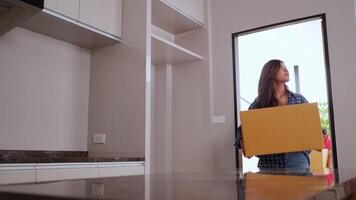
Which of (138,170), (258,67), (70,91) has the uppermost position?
(258,67)

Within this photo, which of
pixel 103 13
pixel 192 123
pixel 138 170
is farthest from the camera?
pixel 192 123

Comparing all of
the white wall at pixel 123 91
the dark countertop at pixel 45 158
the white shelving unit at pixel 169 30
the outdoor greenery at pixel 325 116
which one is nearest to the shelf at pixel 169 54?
the white shelving unit at pixel 169 30

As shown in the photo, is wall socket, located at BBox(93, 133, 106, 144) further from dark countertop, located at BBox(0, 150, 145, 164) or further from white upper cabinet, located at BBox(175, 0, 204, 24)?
white upper cabinet, located at BBox(175, 0, 204, 24)

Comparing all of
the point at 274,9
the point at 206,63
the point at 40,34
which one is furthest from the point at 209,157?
the point at 40,34

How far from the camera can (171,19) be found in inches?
133

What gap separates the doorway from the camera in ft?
9.71

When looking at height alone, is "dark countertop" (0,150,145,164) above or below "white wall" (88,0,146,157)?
below

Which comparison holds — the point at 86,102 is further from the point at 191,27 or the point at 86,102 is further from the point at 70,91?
the point at 191,27

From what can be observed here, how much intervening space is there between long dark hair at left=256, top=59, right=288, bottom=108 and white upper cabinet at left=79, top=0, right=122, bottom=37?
49.6 inches

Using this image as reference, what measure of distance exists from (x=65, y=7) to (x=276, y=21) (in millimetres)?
1926

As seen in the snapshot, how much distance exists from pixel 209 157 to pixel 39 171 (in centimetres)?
188

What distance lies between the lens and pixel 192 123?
3.51 meters

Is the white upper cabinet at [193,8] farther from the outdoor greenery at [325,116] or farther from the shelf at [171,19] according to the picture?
the outdoor greenery at [325,116]

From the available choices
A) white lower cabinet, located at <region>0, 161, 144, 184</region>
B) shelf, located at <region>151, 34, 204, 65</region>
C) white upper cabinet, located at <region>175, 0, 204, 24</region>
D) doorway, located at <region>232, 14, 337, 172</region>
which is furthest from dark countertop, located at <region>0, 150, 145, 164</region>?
white upper cabinet, located at <region>175, 0, 204, 24</region>
